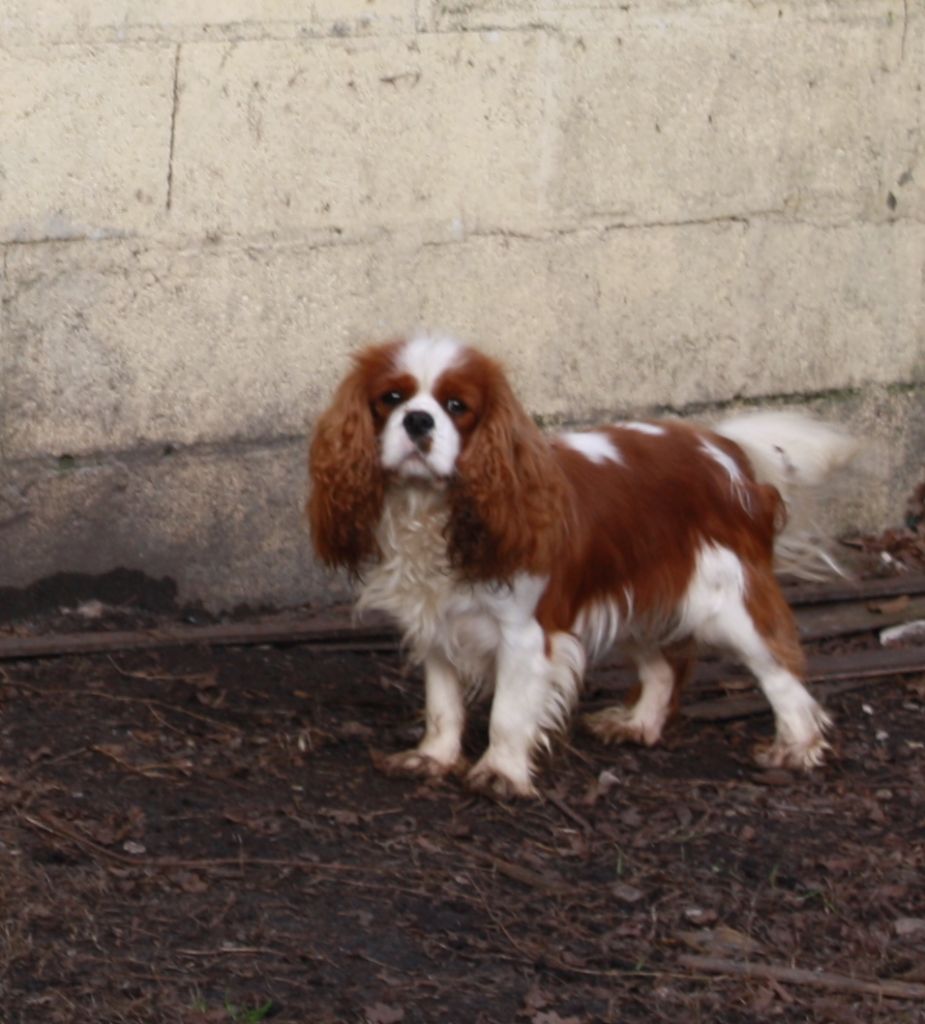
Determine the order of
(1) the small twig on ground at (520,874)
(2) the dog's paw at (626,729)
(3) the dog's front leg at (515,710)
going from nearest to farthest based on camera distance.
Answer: (1) the small twig on ground at (520,874) < (3) the dog's front leg at (515,710) < (2) the dog's paw at (626,729)

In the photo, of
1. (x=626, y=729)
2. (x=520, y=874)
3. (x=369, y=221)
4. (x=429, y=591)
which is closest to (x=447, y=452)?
(x=429, y=591)

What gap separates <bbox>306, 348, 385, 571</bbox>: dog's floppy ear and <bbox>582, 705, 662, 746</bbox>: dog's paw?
1107 millimetres

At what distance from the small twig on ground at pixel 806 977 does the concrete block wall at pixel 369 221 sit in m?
2.66

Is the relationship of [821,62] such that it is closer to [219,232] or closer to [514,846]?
[219,232]

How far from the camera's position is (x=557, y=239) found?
21.3 feet

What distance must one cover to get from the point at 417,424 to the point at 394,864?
3.43 feet

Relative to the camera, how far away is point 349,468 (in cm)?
479

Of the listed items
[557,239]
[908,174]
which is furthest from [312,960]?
[908,174]

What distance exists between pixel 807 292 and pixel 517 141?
1359mm

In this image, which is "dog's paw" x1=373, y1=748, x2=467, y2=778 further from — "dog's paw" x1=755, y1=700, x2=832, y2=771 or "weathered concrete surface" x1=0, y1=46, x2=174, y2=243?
"weathered concrete surface" x1=0, y1=46, x2=174, y2=243

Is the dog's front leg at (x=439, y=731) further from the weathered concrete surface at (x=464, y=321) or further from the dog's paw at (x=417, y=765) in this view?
the weathered concrete surface at (x=464, y=321)

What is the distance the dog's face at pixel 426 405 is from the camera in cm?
469

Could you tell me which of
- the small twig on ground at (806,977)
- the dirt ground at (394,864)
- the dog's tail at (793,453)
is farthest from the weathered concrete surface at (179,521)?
the small twig on ground at (806,977)

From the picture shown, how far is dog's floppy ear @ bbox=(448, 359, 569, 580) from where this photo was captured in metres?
4.73
